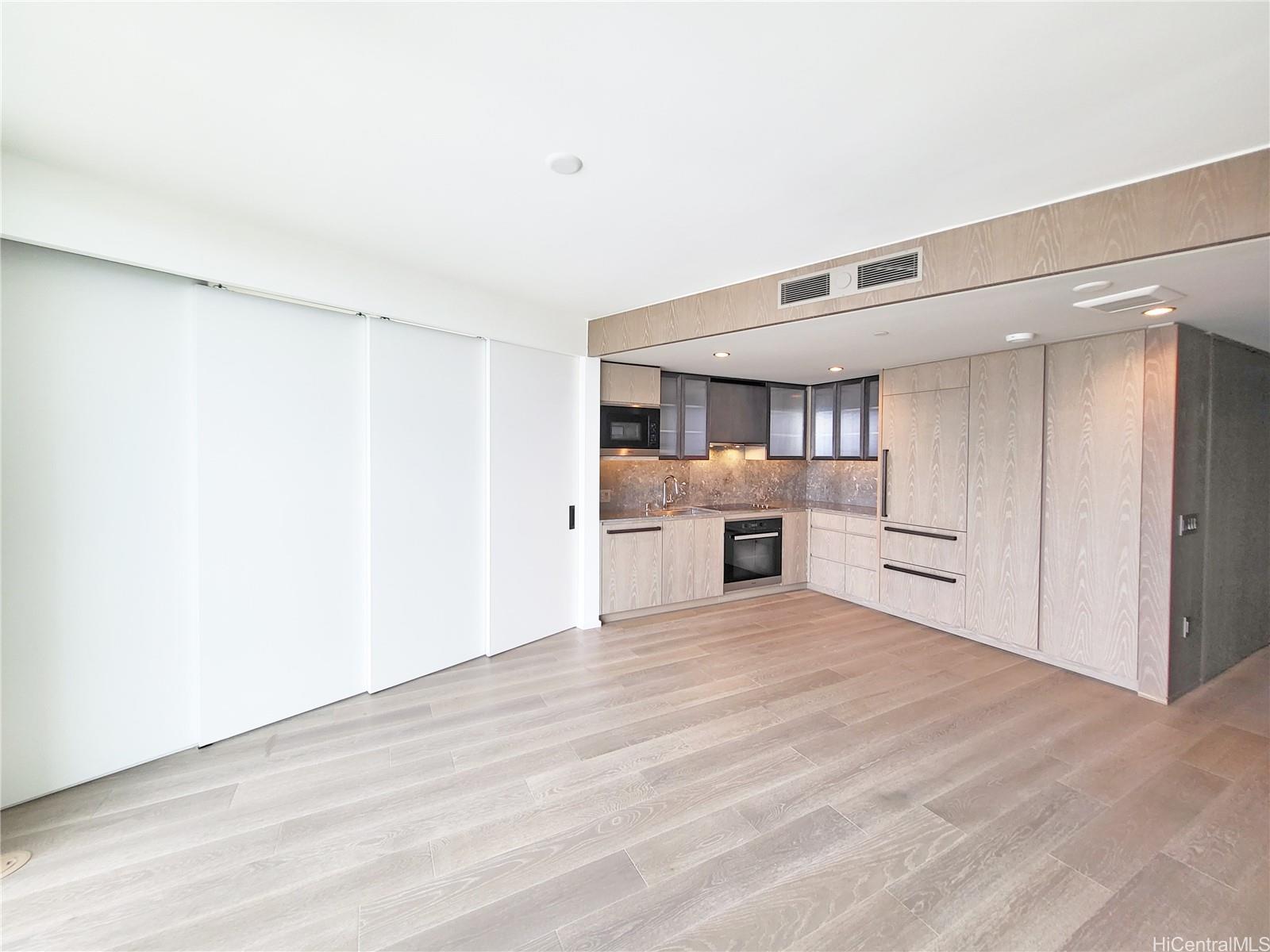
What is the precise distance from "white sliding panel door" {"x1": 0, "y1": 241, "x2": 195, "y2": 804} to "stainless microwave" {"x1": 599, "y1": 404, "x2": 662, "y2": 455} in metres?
2.88

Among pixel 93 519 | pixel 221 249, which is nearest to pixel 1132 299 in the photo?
pixel 221 249

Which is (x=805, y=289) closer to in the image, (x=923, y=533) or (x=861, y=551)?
(x=923, y=533)

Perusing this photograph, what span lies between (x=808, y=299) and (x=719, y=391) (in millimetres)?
2508

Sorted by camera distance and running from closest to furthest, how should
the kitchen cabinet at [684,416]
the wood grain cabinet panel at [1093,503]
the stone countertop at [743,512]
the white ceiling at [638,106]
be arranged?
the white ceiling at [638,106]
the wood grain cabinet panel at [1093,503]
the stone countertop at [743,512]
the kitchen cabinet at [684,416]

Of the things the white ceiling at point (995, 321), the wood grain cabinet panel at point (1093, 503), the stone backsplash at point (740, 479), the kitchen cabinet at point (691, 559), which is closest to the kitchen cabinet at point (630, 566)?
the kitchen cabinet at point (691, 559)

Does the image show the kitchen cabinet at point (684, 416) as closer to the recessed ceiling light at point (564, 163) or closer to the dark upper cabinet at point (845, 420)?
the dark upper cabinet at point (845, 420)

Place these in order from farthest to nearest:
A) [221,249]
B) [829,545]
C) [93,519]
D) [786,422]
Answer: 1. [786,422]
2. [829,545]
3. [221,249]
4. [93,519]

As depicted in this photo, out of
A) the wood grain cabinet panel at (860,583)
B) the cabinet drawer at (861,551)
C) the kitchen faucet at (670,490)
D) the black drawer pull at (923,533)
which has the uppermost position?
the kitchen faucet at (670,490)

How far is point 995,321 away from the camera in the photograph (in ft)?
10.00

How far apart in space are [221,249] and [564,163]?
1840mm

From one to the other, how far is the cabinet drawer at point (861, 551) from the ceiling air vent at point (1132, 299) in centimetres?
274

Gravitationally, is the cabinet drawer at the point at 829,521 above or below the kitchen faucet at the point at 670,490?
below

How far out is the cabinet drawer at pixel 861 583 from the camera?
16.4 ft

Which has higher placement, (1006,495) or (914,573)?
(1006,495)
